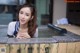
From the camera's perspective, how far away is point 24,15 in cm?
278

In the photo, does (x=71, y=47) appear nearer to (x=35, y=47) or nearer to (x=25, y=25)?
(x=35, y=47)

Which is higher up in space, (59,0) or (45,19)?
(59,0)

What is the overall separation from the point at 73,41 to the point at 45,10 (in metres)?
7.08

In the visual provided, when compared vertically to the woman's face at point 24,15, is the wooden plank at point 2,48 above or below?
below

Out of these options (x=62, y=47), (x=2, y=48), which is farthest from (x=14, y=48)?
(x=62, y=47)

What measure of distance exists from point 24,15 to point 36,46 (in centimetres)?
39

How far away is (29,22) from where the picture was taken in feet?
9.63

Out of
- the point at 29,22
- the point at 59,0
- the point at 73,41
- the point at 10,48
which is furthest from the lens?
the point at 59,0

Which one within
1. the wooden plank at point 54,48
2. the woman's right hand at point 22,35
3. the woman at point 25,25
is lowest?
the wooden plank at point 54,48

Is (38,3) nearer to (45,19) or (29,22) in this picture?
(45,19)

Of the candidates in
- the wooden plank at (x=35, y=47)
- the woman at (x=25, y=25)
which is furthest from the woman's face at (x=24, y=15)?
the wooden plank at (x=35, y=47)

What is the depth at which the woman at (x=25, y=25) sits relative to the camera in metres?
2.80

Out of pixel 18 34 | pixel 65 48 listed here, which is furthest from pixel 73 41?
pixel 18 34

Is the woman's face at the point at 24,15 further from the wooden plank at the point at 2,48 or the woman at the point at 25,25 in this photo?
the wooden plank at the point at 2,48
